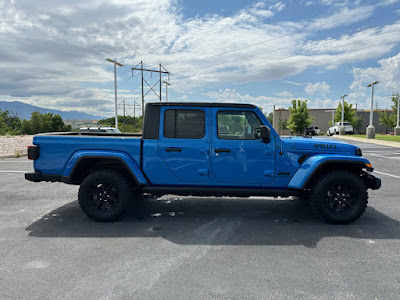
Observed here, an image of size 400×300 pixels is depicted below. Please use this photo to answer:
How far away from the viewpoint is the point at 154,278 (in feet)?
9.58

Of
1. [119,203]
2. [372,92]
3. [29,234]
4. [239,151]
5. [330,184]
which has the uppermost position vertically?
[372,92]

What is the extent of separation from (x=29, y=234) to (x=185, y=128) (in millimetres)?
2839

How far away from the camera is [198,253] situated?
3.50 metres

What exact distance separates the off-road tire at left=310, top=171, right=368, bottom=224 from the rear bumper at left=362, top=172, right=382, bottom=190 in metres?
0.19

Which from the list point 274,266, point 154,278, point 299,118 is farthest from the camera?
point 299,118

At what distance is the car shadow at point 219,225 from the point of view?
A: 402 cm

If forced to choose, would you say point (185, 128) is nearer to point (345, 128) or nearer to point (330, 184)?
point (330, 184)

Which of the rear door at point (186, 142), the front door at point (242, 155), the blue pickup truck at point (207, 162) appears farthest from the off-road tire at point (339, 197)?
the rear door at point (186, 142)

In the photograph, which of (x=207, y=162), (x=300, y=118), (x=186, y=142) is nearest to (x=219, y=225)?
(x=207, y=162)

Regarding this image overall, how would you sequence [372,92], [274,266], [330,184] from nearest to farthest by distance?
[274,266] < [330,184] < [372,92]

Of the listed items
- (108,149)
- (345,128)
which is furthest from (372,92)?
(108,149)

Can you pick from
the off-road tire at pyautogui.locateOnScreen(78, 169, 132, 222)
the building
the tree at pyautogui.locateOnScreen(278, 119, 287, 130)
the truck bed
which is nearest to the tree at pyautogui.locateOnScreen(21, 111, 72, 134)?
the tree at pyautogui.locateOnScreen(278, 119, 287, 130)

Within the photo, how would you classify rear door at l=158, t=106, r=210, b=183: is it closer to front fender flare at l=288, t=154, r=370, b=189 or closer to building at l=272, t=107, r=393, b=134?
front fender flare at l=288, t=154, r=370, b=189

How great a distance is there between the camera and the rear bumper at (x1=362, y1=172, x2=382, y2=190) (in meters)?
4.49
